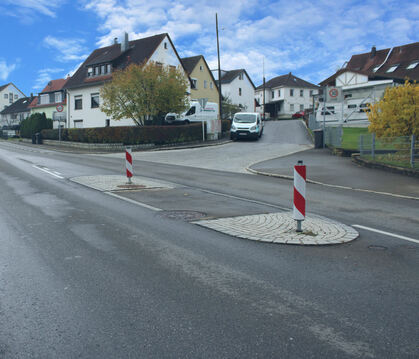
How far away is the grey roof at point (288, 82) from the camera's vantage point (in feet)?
279

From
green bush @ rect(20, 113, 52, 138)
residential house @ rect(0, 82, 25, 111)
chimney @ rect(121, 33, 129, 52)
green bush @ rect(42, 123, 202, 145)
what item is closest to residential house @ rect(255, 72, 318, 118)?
chimney @ rect(121, 33, 129, 52)

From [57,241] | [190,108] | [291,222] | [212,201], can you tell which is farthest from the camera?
[190,108]

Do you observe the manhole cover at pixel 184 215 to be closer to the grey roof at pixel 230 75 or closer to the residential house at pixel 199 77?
the residential house at pixel 199 77

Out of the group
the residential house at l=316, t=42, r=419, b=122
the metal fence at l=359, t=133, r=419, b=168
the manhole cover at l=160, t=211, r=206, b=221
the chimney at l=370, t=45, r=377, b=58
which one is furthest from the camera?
the chimney at l=370, t=45, r=377, b=58

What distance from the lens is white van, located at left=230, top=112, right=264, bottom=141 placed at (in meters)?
35.3

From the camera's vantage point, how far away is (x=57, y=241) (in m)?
6.25

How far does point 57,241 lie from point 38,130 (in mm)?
45746

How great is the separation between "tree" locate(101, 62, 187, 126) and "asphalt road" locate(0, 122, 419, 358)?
26.3 metres

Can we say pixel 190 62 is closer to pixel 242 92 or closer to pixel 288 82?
pixel 242 92

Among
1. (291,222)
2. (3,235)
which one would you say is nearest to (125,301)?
(3,235)

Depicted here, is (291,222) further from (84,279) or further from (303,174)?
(84,279)

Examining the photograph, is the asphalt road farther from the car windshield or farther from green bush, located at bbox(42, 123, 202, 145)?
the car windshield

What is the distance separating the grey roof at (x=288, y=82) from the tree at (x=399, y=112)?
6736 cm

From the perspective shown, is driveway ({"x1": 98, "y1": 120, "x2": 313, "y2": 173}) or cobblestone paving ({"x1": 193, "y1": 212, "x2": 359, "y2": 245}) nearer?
cobblestone paving ({"x1": 193, "y1": 212, "x2": 359, "y2": 245})
